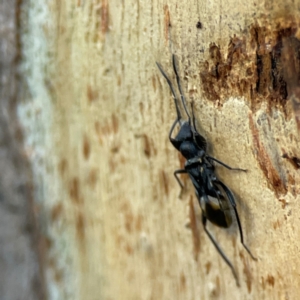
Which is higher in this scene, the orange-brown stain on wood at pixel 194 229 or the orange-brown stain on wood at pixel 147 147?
the orange-brown stain on wood at pixel 147 147

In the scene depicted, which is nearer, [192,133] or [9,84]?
[192,133]

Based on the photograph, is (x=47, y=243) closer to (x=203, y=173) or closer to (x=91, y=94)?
(x=91, y=94)

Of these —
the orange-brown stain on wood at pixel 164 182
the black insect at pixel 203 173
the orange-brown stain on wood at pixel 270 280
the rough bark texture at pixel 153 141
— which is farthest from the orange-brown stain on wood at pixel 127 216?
the orange-brown stain on wood at pixel 270 280

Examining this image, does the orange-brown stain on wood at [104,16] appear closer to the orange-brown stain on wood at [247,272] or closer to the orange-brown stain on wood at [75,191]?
the orange-brown stain on wood at [75,191]

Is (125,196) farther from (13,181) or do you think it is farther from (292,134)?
(292,134)

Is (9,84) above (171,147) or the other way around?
above

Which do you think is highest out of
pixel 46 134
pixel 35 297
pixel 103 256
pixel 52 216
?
pixel 46 134

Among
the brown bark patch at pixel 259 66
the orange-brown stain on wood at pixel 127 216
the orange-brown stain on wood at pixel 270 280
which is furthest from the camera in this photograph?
the orange-brown stain on wood at pixel 127 216

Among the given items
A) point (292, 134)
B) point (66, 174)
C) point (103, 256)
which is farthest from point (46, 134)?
point (292, 134)
